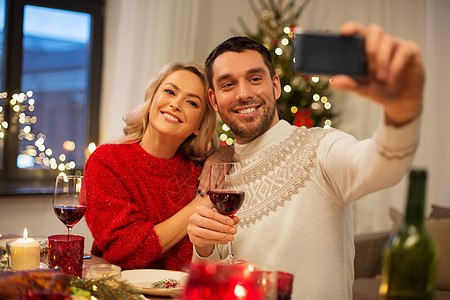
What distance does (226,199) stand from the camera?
1246mm

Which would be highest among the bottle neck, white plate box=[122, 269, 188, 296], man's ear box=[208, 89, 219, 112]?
man's ear box=[208, 89, 219, 112]

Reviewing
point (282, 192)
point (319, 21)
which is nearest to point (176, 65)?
point (282, 192)

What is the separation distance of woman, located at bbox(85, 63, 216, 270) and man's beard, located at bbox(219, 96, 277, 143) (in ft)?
0.89

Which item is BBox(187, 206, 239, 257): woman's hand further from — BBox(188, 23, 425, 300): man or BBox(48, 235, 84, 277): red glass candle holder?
BBox(48, 235, 84, 277): red glass candle holder

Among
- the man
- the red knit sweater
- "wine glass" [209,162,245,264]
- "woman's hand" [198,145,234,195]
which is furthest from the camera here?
"woman's hand" [198,145,234,195]

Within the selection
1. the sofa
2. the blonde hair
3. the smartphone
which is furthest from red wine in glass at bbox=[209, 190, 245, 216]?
the sofa

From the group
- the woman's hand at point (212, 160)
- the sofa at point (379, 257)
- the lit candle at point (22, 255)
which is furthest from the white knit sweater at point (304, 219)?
the sofa at point (379, 257)

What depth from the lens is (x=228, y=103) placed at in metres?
1.89

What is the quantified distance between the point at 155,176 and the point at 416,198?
1.55 metres

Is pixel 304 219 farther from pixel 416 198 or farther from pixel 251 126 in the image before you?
pixel 416 198

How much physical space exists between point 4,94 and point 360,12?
346cm

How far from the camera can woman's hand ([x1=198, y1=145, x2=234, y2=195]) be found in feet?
6.38

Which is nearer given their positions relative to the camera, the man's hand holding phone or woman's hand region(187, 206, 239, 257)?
the man's hand holding phone

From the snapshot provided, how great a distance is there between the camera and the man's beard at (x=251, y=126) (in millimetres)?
1841
